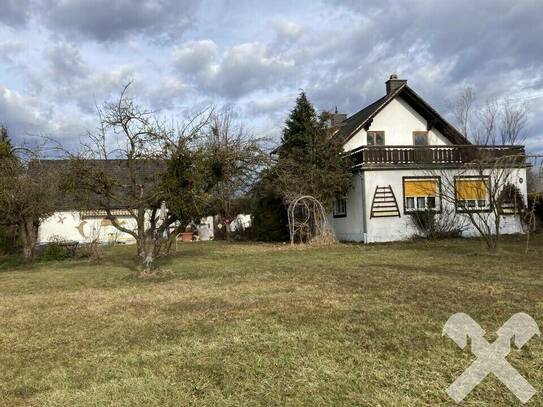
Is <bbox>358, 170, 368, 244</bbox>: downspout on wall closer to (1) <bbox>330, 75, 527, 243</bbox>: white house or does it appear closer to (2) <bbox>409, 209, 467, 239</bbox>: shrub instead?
(1) <bbox>330, 75, 527, 243</bbox>: white house

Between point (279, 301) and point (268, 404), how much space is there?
397cm

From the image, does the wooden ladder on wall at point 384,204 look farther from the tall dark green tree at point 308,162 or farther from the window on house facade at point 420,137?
the window on house facade at point 420,137

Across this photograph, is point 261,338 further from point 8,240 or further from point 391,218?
point 8,240

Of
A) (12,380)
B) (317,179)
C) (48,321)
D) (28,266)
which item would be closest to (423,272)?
(48,321)

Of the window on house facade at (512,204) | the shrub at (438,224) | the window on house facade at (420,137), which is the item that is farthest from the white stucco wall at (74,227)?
the window on house facade at (512,204)

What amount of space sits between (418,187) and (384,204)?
1.76m

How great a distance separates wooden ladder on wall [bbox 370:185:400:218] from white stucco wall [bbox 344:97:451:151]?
13.3 feet

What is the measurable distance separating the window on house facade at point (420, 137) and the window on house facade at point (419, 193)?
4.10 metres

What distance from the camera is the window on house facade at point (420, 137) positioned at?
25.9 meters

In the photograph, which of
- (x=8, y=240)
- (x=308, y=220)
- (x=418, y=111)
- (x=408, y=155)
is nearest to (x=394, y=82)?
(x=418, y=111)

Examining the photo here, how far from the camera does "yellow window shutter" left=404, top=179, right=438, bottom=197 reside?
73.1 ft

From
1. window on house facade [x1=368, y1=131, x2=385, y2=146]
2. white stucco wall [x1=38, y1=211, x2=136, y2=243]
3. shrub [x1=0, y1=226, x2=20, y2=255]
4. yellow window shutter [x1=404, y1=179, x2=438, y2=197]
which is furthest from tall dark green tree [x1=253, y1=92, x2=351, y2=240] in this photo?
white stucco wall [x1=38, y1=211, x2=136, y2=243]

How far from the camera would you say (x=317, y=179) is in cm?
2214

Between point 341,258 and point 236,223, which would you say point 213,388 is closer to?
point 341,258
